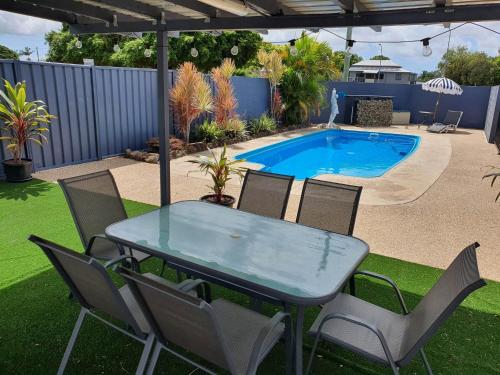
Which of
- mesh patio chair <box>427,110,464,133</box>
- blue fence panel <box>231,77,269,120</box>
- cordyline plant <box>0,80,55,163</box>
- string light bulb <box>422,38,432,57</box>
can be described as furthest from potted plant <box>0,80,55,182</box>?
mesh patio chair <box>427,110,464,133</box>

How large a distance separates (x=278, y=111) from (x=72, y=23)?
1037cm

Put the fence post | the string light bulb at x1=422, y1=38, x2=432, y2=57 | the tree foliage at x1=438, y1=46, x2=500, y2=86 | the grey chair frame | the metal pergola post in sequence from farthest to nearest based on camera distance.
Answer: the tree foliage at x1=438, y1=46, x2=500, y2=86, the fence post, the metal pergola post, the string light bulb at x1=422, y1=38, x2=432, y2=57, the grey chair frame

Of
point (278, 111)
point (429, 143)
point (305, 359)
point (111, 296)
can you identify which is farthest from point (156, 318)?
point (278, 111)

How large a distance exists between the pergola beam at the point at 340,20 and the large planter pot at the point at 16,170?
3040 mm

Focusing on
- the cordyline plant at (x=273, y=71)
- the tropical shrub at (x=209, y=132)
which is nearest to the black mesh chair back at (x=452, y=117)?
the cordyline plant at (x=273, y=71)

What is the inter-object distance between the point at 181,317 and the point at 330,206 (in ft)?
6.38

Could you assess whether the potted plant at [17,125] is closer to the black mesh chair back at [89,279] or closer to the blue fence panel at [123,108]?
the blue fence panel at [123,108]

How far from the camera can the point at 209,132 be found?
10.5 m

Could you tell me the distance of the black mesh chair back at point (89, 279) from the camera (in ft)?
6.06

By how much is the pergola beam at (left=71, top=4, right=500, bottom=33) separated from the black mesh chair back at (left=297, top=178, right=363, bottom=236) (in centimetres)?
167

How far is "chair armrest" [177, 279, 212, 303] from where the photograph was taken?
7.21 feet

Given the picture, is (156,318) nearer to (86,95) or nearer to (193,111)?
(86,95)

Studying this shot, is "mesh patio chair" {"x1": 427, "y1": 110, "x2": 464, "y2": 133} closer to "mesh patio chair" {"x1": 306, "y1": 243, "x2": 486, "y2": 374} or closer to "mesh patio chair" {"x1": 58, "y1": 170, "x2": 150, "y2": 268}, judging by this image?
"mesh patio chair" {"x1": 306, "y1": 243, "x2": 486, "y2": 374}

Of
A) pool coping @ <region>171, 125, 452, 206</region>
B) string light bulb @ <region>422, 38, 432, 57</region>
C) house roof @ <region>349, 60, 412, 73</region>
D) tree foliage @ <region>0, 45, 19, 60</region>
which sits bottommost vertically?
pool coping @ <region>171, 125, 452, 206</region>
